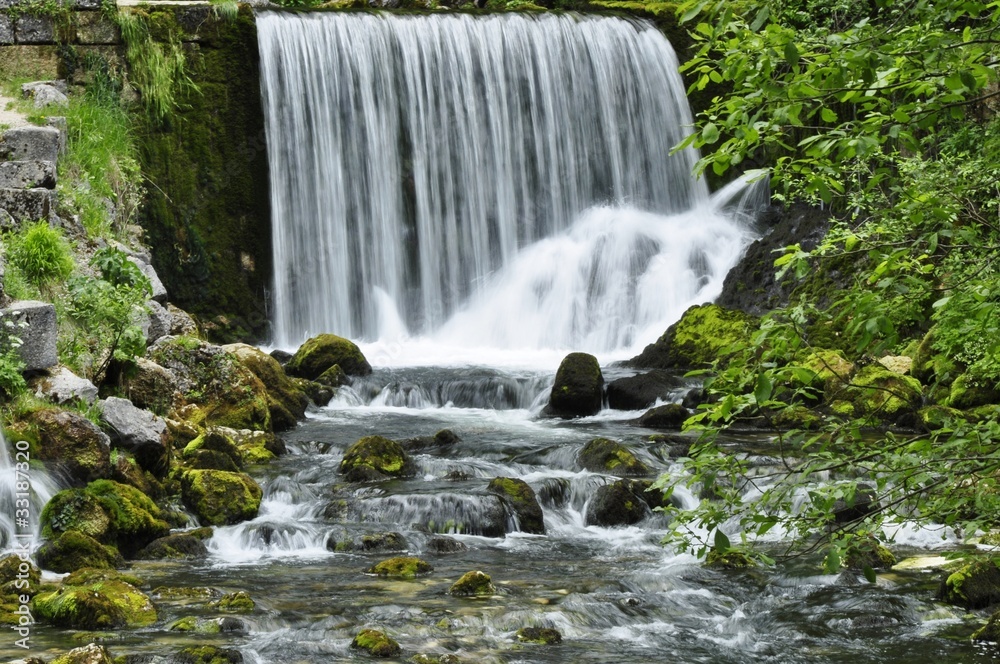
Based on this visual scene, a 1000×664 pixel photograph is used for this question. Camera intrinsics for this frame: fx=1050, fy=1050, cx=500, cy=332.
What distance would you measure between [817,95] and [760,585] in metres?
5.30

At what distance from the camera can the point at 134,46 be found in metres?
18.0

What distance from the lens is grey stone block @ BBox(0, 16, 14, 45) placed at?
56.6ft

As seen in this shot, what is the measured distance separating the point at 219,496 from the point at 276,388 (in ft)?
14.3

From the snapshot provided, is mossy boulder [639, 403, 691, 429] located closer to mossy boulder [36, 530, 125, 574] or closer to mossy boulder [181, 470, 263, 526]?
mossy boulder [181, 470, 263, 526]

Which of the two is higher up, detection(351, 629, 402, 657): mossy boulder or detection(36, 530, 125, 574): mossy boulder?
detection(36, 530, 125, 574): mossy boulder

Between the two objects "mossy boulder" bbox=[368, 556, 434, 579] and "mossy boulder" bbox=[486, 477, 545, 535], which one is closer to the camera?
"mossy boulder" bbox=[368, 556, 434, 579]

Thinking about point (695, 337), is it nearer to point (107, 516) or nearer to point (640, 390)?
point (640, 390)

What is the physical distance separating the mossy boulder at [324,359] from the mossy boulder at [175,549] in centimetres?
724

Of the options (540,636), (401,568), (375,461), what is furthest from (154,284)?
(540,636)

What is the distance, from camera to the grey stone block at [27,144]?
1241 cm

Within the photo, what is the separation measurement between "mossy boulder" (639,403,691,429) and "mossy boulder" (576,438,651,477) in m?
2.41

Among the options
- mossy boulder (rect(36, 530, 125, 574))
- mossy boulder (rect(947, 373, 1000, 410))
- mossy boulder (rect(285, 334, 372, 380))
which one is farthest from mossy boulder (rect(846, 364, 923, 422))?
mossy boulder (rect(36, 530, 125, 574))

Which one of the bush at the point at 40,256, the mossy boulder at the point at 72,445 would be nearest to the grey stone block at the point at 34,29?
the bush at the point at 40,256

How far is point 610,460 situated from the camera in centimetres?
1104
